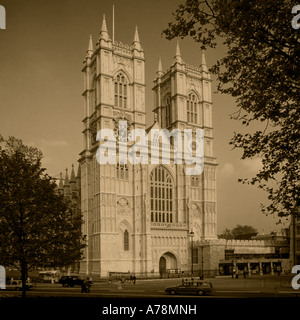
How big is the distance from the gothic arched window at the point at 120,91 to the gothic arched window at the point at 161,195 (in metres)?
11.3

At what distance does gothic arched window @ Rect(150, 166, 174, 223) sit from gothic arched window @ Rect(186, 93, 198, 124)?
36.3 ft

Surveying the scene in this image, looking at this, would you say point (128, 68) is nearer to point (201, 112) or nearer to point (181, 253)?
point (201, 112)

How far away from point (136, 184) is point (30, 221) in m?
37.4

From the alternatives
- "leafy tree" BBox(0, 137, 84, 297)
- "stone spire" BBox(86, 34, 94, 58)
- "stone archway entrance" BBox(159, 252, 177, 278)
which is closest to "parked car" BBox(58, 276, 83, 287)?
"leafy tree" BBox(0, 137, 84, 297)

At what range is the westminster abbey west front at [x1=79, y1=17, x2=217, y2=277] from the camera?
57.5 m

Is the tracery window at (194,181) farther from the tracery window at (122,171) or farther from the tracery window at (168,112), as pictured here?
the tracery window at (122,171)

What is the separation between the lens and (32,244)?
22.3 m

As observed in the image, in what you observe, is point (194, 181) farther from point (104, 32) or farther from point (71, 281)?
point (71, 281)

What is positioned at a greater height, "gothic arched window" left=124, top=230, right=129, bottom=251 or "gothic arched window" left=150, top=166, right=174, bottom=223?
"gothic arched window" left=150, top=166, right=174, bottom=223

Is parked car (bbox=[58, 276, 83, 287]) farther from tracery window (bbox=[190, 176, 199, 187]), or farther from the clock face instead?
tracery window (bbox=[190, 176, 199, 187])

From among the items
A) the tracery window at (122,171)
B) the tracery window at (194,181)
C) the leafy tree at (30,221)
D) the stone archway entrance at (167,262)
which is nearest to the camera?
the leafy tree at (30,221)

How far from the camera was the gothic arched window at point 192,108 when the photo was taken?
69812mm

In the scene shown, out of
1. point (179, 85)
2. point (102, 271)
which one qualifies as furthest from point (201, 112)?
point (102, 271)

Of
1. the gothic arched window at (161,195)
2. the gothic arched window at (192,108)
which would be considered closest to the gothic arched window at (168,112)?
the gothic arched window at (192,108)
